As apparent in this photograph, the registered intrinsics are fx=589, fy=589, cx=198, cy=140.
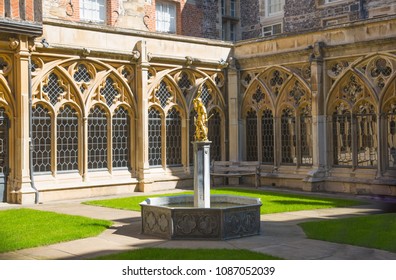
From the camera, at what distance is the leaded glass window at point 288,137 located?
19.6 metres

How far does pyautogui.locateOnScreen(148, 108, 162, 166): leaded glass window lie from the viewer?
19141 mm

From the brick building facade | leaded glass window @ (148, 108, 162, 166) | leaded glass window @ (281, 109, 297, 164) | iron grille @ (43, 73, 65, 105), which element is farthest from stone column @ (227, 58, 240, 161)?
iron grille @ (43, 73, 65, 105)

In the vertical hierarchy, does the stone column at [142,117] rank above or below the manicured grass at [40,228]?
above

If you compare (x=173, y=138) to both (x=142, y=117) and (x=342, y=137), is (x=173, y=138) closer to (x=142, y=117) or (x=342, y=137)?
(x=142, y=117)

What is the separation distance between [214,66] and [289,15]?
6242 millimetres

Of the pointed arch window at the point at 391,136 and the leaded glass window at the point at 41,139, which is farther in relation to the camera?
the pointed arch window at the point at 391,136

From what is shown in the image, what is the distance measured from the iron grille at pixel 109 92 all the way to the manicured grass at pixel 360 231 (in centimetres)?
859

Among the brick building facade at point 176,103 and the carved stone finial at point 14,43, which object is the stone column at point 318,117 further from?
the carved stone finial at point 14,43

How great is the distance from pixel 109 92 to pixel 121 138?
58.8 inches

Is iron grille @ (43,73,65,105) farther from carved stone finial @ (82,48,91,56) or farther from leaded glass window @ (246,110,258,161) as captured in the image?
leaded glass window @ (246,110,258,161)

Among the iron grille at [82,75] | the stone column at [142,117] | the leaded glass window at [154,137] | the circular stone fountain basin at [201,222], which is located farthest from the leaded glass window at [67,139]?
the circular stone fountain basin at [201,222]

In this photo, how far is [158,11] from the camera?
80.6 feet

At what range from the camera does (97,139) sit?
1795cm

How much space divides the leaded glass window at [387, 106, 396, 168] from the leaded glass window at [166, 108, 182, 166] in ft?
22.6
